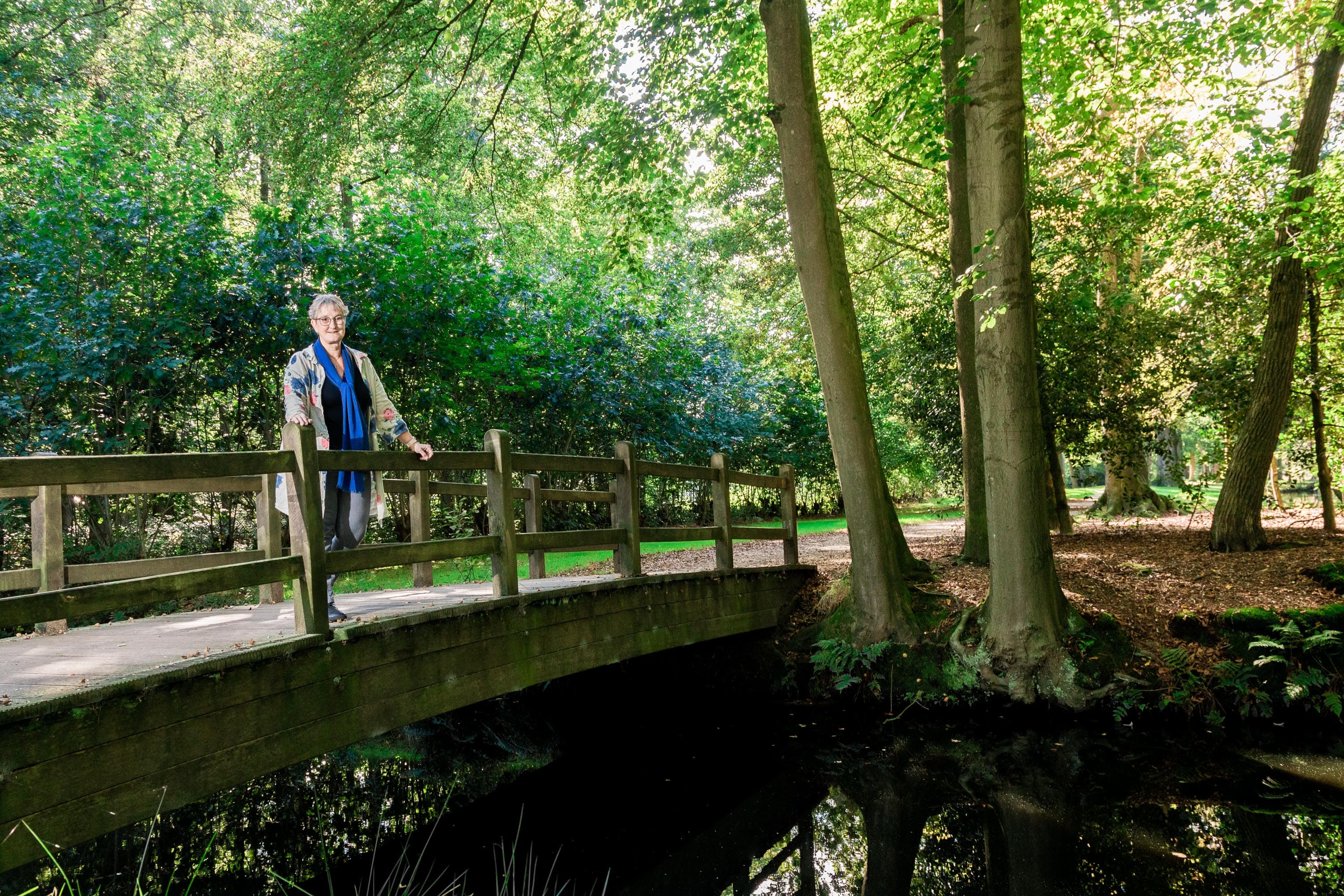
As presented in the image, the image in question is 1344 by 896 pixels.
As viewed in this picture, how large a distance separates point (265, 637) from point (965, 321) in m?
8.69

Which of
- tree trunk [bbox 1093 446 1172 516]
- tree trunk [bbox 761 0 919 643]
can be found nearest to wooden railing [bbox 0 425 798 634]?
tree trunk [bbox 761 0 919 643]

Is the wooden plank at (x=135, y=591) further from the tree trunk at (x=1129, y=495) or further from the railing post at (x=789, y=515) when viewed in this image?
the tree trunk at (x=1129, y=495)

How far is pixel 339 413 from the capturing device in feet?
16.7

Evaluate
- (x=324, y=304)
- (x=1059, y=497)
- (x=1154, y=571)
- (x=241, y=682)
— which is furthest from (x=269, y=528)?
(x=1059, y=497)

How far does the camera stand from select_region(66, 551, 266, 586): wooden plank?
5.34 metres

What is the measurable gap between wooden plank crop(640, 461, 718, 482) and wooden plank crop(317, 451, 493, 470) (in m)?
1.74

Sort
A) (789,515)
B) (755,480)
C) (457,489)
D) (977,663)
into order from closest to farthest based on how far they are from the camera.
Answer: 1. (977,663)
2. (457,489)
3. (755,480)
4. (789,515)

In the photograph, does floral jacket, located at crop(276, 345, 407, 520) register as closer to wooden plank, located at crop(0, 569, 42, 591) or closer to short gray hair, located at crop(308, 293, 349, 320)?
short gray hair, located at crop(308, 293, 349, 320)

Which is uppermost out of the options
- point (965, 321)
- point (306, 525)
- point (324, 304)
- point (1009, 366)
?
point (965, 321)

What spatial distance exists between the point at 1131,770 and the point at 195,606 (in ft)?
35.1

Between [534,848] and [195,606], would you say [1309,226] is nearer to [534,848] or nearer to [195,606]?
[534,848]

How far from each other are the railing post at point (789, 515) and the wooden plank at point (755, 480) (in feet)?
0.21

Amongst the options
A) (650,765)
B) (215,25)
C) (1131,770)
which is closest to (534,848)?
(650,765)

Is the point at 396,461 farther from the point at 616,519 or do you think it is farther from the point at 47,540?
the point at 616,519
